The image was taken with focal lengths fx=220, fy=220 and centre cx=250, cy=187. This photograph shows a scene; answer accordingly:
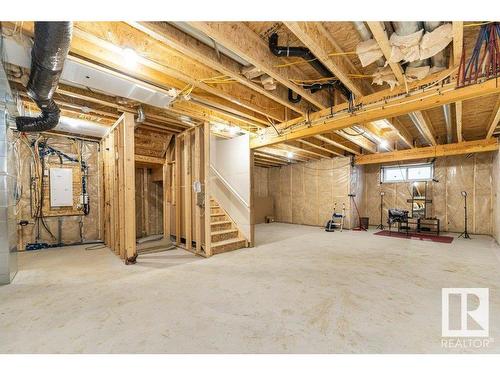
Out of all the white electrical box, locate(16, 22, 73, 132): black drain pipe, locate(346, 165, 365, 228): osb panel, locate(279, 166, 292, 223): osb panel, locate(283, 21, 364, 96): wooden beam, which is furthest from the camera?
locate(279, 166, 292, 223): osb panel

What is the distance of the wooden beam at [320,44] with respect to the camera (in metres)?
1.80

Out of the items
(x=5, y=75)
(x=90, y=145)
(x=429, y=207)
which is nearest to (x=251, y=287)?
(x=5, y=75)

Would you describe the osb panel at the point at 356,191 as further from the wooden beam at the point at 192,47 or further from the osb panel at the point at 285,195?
the wooden beam at the point at 192,47

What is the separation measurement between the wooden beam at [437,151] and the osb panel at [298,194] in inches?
82.8

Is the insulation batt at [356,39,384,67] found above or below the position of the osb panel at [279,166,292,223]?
above

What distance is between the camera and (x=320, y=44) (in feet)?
6.73

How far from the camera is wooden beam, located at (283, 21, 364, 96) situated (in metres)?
1.80

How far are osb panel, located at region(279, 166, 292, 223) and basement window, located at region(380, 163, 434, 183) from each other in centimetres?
327

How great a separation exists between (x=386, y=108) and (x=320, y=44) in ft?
4.82

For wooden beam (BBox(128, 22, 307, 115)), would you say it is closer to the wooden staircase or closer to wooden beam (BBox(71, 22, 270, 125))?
wooden beam (BBox(71, 22, 270, 125))

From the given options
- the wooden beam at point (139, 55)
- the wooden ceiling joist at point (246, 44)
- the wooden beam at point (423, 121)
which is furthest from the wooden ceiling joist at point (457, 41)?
the wooden beam at point (139, 55)

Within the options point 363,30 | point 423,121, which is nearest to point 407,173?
point 423,121

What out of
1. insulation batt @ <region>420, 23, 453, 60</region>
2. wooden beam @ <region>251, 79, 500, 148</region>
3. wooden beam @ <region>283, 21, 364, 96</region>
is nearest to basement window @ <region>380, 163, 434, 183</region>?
wooden beam @ <region>251, 79, 500, 148</region>

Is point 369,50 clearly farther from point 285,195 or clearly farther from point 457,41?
point 285,195
